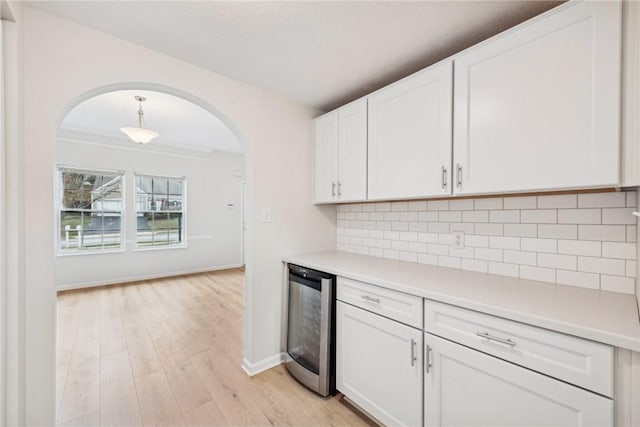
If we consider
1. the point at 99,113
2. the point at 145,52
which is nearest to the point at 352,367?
the point at 145,52

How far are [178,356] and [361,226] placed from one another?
1.98m

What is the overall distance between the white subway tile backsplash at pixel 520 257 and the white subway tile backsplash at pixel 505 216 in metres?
0.18

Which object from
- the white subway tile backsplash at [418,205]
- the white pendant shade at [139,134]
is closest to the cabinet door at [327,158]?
the white subway tile backsplash at [418,205]

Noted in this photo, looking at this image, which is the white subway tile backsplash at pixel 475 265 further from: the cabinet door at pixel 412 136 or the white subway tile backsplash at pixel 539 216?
the cabinet door at pixel 412 136

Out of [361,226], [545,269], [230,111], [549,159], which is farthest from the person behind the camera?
[361,226]

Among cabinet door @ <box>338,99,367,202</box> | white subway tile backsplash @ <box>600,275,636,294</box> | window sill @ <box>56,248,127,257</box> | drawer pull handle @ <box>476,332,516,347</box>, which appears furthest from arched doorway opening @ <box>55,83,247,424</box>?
white subway tile backsplash @ <box>600,275,636,294</box>

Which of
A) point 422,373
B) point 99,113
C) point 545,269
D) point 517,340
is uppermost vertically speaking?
point 99,113

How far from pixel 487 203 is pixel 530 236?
0.96 feet

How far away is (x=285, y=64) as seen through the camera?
1.80m

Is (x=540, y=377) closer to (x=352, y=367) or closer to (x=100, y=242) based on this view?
(x=352, y=367)

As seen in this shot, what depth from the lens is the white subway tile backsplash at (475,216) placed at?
1678 mm

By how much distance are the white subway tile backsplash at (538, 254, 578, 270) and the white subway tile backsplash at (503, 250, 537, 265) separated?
0.10 feet

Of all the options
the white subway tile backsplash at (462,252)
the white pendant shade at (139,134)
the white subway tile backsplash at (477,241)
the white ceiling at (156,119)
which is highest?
the white ceiling at (156,119)

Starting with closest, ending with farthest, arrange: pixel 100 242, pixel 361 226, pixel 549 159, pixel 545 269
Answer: pixel 549 159, pixel 545 269, pixel 361 226, pixel 100 242
